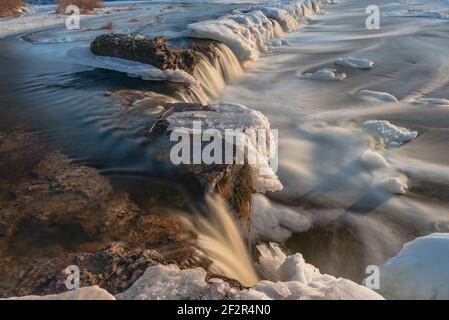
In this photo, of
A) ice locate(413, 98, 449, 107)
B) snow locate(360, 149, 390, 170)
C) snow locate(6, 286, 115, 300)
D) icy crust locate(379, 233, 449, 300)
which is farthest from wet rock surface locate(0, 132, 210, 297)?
ice locate(413, 98, 449, 107)

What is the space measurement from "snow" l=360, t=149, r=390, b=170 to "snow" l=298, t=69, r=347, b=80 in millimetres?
5856

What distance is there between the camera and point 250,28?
1583 cm

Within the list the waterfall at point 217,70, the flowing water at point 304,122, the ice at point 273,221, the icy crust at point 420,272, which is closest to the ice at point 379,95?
the flowing water at point 304,122

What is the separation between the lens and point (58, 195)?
4.43 meters

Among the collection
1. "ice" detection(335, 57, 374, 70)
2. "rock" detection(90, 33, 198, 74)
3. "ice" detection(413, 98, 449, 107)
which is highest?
"rock" detection(90, 33, 198, 74)

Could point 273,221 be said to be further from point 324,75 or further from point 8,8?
point 8,8

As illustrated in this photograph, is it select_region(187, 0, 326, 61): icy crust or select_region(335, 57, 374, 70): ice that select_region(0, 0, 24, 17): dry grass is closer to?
select_region(187, 0, 326, 61): icy crust

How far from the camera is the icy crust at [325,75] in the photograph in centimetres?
1236

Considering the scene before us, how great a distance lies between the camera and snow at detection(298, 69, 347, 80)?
12.4m

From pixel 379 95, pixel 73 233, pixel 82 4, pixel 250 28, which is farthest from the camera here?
pixel 82 4

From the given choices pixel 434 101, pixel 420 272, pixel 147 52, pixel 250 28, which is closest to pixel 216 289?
pixel 420 272

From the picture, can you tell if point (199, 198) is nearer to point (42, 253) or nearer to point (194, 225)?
point (194, 225)

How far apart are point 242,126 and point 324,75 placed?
23.2 ft

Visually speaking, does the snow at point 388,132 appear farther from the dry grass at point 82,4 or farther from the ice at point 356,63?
the dry grass at point 82,4
